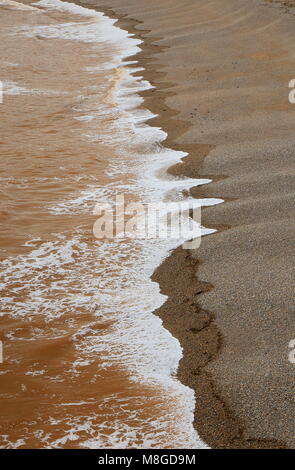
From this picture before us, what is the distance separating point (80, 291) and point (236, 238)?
1.21m

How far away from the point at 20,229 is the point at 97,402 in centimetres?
249

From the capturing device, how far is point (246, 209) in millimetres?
5832

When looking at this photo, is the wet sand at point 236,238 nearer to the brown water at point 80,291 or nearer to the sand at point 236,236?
the sand at point 236,236

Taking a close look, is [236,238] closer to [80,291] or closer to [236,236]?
[236,236]

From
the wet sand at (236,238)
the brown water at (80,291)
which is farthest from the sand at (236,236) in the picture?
the brown water at (80,291)

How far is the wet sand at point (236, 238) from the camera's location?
3592 mm

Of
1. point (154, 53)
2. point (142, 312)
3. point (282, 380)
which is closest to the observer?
point (282, 380)

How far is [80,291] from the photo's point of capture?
4883mm

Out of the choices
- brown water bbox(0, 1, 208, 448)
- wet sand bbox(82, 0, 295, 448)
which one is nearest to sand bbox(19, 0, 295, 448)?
wet sand bbox(82, 0, 295, 448)

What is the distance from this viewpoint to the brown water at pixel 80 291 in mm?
3609

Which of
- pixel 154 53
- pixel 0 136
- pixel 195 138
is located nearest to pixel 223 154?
pixel 195 138

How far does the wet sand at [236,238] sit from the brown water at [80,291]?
167 millimetres

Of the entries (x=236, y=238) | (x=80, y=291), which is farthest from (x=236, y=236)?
(x=80, y=291)

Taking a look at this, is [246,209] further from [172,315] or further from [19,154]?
[19,154]
